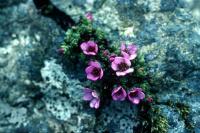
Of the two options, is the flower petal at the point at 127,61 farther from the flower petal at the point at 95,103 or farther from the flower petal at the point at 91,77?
the flower petal at the point at 95,103

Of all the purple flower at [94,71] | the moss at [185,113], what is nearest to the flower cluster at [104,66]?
the purple flower at [94,71]

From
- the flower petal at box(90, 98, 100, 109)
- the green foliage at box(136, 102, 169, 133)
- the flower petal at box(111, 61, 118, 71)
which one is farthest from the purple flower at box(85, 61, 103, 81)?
the green foliage at box(136, 102, 169, 133)

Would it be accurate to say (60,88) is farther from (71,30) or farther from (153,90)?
(153,90)

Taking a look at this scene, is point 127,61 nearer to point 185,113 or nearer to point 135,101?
point 135,101

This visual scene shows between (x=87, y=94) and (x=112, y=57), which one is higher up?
(x=112, y=57)

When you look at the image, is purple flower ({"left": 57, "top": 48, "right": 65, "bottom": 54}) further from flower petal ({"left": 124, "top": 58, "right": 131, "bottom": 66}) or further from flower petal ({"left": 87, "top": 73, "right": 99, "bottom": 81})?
flower petal ({"left": 124, "top": 58, "right": 131, "bottom": 66})

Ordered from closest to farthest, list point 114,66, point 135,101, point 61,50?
1. point 135,101
2. point 114,66
3. point 61,50

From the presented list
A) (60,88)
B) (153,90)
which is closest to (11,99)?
(60,88)

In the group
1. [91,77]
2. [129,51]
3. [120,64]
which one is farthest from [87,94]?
[129,51]
